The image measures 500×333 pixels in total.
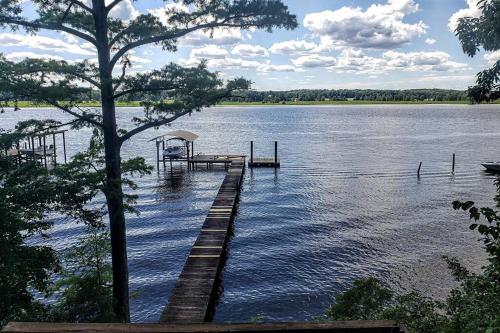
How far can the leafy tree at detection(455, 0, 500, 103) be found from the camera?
611 centimetres

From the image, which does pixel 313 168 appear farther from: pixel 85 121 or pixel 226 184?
pixel 85 121

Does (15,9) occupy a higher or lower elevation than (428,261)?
higher

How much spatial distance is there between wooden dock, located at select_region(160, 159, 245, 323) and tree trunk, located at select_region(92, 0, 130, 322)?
231 cm

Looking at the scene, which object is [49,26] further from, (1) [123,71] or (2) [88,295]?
(2) [88,295]

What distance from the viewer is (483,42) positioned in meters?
6.38

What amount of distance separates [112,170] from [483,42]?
10131 millimetres

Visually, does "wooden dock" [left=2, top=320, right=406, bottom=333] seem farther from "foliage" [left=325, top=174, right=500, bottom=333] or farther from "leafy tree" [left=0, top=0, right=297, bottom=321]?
"leafy tree" [left=0, top=0, right=297, bottom=321]

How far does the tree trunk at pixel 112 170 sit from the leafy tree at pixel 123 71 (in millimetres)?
28

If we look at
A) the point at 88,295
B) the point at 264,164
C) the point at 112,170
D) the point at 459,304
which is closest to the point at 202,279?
the point at 88,295

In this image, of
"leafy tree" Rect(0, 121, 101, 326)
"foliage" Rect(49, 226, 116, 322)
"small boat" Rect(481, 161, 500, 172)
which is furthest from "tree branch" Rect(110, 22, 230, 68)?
"small boat" Rect(481, 161, 500, 172)

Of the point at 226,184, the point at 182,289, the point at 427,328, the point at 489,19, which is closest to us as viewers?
the point at 489,19

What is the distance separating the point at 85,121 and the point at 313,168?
44.0 meters

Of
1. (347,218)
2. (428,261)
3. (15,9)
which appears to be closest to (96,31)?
(15,9)

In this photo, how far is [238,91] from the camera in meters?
12.5
